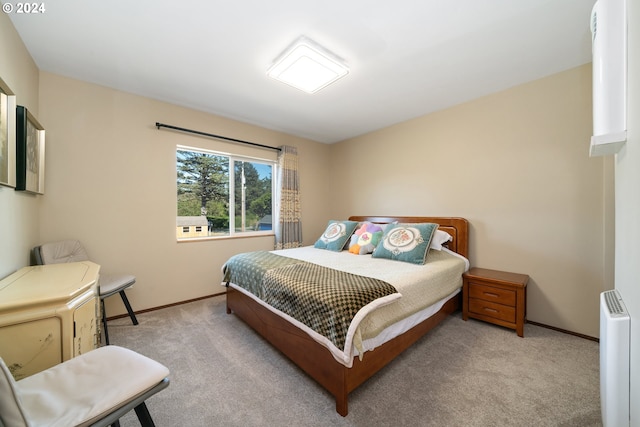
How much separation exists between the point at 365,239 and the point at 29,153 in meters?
3.13

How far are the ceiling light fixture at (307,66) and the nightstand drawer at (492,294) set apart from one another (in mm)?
2469

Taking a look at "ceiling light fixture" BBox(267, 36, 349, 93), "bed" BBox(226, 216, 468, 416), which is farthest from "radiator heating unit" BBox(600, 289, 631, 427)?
"ceiling light fixture" BBox(267, 36, 349, 93)

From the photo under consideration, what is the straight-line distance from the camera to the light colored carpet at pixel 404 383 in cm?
135

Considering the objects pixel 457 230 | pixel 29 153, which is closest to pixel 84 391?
pixel 29 153

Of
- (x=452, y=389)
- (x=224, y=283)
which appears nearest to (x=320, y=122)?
(x=224, y=283)

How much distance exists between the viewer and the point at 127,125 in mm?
2629

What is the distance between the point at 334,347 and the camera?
136cm

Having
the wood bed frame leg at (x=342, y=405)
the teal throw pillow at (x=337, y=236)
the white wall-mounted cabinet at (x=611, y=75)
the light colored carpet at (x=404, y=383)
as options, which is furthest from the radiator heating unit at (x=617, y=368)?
the teal throw pillow at (x=337, y=236)

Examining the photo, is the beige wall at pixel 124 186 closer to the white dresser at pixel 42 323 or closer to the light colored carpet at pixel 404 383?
the light colored carpet at pixel 404 383

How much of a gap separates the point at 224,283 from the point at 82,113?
2271mm

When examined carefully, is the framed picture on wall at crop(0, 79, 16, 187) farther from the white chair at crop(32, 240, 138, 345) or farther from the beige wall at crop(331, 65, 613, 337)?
the beige wall at crop(331, 65, 613, 337)

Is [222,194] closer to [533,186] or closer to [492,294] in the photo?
[492,294]

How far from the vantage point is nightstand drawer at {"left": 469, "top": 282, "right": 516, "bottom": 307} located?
2217mm

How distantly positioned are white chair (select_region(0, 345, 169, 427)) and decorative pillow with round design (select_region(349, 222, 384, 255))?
2285 mm
